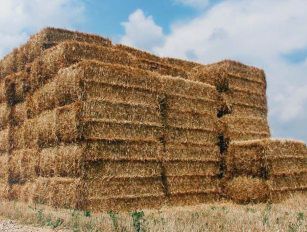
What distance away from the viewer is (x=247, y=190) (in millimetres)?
14906

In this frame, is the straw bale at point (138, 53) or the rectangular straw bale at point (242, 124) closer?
the rectangular straw bale at point (242, 124)

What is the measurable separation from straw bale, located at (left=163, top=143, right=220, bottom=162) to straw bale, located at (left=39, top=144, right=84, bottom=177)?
9.13 feet

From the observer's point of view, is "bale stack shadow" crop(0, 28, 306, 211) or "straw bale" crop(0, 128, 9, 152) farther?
"straw bale" crop(0, 128, 9, 152)

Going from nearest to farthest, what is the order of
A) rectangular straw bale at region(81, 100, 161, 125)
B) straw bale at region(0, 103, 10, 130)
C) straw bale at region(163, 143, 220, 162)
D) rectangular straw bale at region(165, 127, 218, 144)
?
rectangular straw bale at region(81, 100, 161, 125) < straw bale at region(163, 143, 220, 162) < rectangular straw bale at region(165, 127, 218, 144) < straw bale at region(0, 103, 10, 130)

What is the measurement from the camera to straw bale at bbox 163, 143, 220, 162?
14.4 metres

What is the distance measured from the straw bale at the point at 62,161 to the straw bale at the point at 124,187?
1.75 feet

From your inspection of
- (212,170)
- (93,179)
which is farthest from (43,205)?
(212,170)

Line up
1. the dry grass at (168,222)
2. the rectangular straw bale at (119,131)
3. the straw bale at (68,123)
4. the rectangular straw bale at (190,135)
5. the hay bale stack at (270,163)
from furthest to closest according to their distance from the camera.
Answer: the hay bale stack at (270,163) < the rectangular straw bale at (190,135) < the rectangular straw bale at (119,131) < the straw bale at (68,123) < the dry grass at (168,222)

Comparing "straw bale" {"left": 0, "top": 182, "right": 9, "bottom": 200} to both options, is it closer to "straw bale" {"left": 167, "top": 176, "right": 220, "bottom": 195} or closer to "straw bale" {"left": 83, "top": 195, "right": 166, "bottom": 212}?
"straw bale" {"left": 83, "top": 195, "right": 166, "bottom": 212}

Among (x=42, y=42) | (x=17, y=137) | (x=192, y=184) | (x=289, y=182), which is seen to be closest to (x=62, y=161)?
(x=17, y=137)

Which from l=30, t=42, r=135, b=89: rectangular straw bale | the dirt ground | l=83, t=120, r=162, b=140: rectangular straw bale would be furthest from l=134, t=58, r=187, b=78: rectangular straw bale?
the dirt ground

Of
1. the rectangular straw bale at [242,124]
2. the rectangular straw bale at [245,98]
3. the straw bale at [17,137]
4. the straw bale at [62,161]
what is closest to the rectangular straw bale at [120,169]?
the straw bale at [62,161]

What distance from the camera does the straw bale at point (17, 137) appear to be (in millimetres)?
15826

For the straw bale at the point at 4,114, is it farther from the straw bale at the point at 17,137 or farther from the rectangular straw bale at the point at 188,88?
the rectangular straw bale at the point at 188,88
